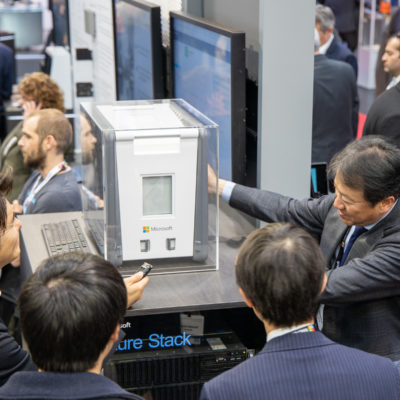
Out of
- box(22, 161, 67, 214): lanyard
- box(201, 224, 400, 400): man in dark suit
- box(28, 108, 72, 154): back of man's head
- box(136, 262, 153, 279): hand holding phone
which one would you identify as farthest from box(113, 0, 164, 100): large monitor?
box(201, 224, 400, 400): man in dark suit

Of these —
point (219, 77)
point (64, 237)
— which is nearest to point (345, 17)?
point (219, 77)

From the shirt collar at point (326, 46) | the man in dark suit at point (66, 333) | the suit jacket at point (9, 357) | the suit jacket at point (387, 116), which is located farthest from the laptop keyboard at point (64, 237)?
the shirt collar at point (326, 46)

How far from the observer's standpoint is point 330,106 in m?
4.61

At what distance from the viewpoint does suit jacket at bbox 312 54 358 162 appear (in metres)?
4.59

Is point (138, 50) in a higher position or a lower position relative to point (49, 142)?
higher

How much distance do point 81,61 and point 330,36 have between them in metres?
2.01

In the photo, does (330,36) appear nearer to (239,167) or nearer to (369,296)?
(239,167)

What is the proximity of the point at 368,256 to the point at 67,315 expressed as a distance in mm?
990

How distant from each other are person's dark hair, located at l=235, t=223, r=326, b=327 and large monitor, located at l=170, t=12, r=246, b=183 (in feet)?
3.87

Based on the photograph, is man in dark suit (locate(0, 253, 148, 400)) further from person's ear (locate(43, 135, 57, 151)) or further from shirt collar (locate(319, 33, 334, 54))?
shirt collar (locate(319, 33, 334, 54))

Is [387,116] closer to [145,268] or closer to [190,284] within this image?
[190,284]

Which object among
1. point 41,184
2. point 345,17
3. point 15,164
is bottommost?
point 15,164

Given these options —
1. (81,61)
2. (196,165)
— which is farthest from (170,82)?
(81,61)

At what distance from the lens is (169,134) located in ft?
7.31
